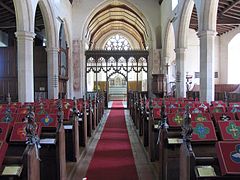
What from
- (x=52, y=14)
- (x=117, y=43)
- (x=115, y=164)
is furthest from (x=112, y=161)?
(x=117, y=43)

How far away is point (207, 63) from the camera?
28.0 feet

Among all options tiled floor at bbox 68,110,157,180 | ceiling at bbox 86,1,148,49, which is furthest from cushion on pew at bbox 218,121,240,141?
ceiling at bbox 86,1,148,49

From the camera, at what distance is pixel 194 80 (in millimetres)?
17750

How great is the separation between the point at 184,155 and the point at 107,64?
603 inches

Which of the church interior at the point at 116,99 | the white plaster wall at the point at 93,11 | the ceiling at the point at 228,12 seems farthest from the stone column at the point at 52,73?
the ceiling at the point at 228,12

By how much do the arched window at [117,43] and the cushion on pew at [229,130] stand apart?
26.1 m

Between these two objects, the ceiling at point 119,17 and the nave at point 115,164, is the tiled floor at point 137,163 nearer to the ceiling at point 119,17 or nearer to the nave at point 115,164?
the nave at point 115,164

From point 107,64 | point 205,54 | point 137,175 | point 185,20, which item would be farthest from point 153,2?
point 137,175

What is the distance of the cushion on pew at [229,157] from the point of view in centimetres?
198

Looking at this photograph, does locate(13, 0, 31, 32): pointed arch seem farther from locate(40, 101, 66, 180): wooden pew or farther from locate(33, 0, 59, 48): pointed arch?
locate(40, 101, 66, 180): wooden pew

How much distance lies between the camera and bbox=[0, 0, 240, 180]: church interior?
98.0 inches

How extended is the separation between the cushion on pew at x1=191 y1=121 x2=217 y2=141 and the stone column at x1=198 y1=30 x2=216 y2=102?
19.1ft

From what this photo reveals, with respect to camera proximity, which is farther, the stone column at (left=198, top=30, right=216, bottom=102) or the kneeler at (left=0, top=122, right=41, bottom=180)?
the stone column at (left=198, top=30, right=216, bottom=102)

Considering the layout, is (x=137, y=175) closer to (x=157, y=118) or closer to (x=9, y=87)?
(x=157, y=118)
